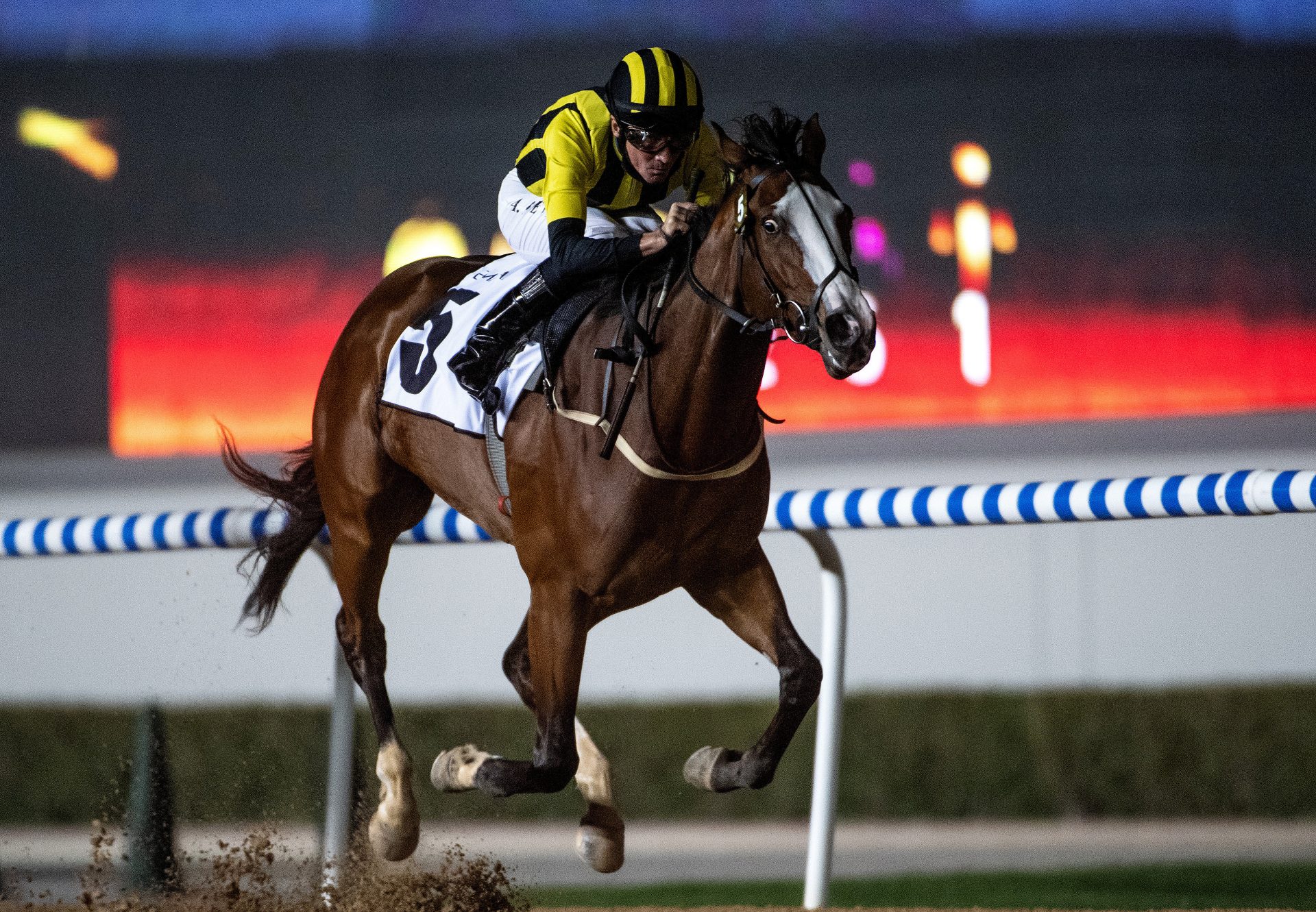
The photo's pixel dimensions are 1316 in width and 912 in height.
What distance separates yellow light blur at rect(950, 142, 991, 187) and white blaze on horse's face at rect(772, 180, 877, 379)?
542 centimetres

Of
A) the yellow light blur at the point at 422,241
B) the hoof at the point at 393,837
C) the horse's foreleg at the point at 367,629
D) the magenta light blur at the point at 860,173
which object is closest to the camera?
the hoof at the point at 393,837

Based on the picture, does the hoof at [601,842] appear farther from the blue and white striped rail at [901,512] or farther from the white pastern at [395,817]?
the blue and white striped rail at [901,512]

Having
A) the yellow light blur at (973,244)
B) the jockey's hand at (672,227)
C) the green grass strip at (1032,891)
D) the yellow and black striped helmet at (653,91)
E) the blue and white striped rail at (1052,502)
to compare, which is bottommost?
the green grass strip at (1032,891)

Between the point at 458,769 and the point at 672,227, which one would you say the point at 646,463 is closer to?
the point at 672,227

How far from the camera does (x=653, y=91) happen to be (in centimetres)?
312

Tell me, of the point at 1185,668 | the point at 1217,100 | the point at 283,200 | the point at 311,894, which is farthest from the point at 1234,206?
the point at 311,894

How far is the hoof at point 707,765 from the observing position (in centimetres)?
335

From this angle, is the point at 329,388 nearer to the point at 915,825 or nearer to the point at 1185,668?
the point at 915,825

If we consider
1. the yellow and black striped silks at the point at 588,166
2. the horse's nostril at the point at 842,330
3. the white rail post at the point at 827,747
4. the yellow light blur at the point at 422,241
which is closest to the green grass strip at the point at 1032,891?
the white rail post at the point at 827,747

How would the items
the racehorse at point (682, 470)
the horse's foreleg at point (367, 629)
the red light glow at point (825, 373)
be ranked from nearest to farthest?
the racehorse at point (682, 470), the horse's foreleg at point (367, 629), the red light glow at point (825, 373)

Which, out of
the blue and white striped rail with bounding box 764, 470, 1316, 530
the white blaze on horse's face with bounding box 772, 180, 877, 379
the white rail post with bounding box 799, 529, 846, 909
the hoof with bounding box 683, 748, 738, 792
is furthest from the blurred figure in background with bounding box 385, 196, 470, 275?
the white blaze on horse's face with bounding box 772, 180, 877, 379

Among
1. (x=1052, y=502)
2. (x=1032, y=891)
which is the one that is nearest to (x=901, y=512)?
(x=1052, y=502)

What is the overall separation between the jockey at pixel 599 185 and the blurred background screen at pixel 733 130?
14.0ft

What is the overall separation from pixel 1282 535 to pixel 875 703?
6.49ft
